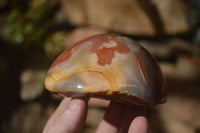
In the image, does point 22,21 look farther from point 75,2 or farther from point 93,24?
point 93,24

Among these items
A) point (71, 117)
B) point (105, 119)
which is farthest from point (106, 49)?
point (105, 119)

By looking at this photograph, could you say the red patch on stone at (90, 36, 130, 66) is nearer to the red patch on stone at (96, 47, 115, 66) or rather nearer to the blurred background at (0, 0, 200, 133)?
the red patch on stone at (96, 47, 115, 66)

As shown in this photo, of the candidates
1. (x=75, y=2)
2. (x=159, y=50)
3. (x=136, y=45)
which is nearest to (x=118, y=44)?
(x=136, y=45)

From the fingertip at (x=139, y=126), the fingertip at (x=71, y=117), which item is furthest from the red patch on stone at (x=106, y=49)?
the fingertip at (x=139, y=126)

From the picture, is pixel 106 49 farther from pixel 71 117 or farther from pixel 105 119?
pixel 105 119

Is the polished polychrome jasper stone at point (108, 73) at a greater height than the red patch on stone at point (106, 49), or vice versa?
the red patch on stone at point (106, 49)

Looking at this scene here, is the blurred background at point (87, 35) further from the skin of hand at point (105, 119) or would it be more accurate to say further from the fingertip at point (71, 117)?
the fingertip at point (71, 117)
